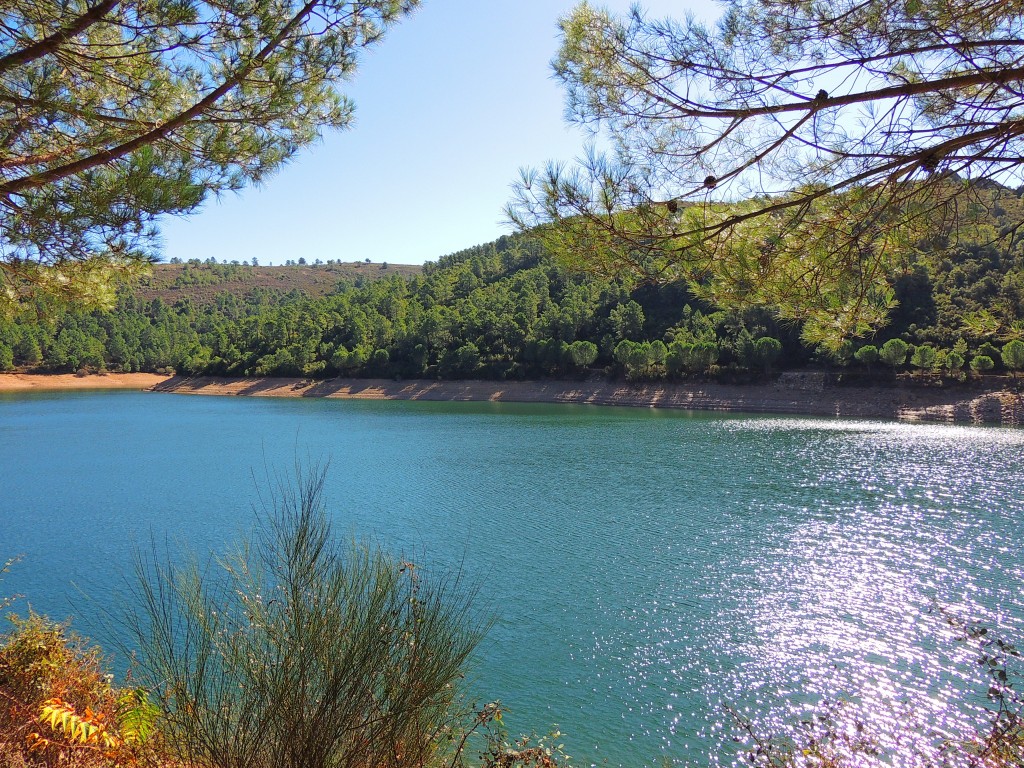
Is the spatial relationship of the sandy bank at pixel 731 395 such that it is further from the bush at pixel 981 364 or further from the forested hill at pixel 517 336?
the forested hill at pixel 517 336

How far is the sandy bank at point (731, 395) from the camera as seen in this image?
2892 centimetres

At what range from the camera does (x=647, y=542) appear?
11.5m

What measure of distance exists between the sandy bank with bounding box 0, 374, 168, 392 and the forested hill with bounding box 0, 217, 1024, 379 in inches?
64.6

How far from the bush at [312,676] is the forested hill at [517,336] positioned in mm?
19930

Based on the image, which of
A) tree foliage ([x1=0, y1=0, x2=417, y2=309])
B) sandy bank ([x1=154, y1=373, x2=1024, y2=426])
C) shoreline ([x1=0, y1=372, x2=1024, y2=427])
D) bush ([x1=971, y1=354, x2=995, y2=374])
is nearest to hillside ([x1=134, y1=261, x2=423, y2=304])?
shoreline ([x1=0, y1=372, x2=1024, y2=427])

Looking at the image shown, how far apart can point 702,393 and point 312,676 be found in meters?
36.5

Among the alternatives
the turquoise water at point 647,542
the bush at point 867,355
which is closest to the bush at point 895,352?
the bush at point 867,355

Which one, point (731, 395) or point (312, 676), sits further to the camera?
point (731, 395)

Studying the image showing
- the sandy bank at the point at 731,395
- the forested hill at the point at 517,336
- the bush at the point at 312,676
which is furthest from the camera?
the forested hill at the point at 517,336

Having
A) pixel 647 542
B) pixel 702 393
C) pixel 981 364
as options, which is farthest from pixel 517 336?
pixel 647 542

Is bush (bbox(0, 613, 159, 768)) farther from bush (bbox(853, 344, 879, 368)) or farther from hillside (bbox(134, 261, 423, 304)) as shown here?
hillside (bbox(134, 261, 423, 304))

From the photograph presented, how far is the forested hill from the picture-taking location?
109 feet

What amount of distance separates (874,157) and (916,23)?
647 mm

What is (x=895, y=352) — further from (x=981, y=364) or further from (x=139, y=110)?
(x=139, y=110)
